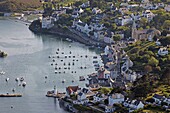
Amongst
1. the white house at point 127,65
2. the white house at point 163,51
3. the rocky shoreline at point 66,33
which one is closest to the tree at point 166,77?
the white house at point 127,65

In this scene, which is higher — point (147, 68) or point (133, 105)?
point (147, 68)

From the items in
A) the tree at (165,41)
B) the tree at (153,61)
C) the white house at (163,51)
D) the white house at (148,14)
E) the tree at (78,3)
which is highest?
the tree at (78,3)

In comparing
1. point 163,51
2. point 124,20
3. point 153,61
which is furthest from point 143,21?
point 153,61

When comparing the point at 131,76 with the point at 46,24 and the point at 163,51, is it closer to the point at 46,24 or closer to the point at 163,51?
the point at 163,51

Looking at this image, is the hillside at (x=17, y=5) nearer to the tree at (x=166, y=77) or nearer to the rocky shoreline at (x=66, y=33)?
the rocky shoreline at (x=66, y=33)

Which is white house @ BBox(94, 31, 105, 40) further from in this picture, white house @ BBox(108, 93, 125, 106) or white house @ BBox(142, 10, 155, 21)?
white house @ BBox(108, 93, 125, 106)

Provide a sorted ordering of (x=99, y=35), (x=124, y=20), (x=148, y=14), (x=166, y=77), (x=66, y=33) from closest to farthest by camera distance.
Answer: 1. (x=166, y=77)
2. (x=99, y=35)
3. (x=124, y=20)
4. (x=66, y=33)
5. (x=148, y=14)
